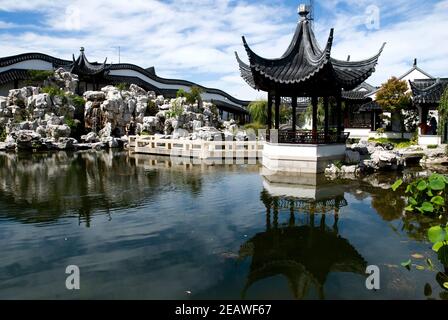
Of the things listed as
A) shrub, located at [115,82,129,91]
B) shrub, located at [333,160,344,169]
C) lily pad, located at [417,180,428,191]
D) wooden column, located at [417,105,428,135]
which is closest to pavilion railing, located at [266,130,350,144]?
shrub, located at [333,160,344,169]

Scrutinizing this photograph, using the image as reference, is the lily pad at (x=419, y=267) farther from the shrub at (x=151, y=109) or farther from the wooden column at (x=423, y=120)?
the shrub at (x=151, y=109)

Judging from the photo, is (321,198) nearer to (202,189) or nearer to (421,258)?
(202,189)

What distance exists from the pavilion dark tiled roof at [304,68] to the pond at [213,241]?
480 cm

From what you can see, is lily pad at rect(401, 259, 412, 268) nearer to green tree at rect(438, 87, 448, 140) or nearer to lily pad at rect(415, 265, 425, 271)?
lily pad at rect(415, 265, 425, 271)

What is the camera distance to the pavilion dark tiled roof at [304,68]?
49.7ft

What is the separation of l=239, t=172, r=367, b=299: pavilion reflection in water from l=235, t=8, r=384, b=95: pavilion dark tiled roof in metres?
6.85

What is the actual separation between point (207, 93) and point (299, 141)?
36417 millimetres

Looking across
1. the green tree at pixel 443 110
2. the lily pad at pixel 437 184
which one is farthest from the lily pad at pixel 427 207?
the green tree at pixel 443 110

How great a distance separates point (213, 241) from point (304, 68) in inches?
449

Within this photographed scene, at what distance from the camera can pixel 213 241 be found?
7.43 m

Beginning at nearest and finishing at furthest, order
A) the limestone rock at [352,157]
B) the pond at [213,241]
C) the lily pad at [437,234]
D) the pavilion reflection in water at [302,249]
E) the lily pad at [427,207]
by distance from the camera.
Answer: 1. the pond at [213,241]
2. the lily pad at [437,234]
3. the pavilion reflection in water at [302,249]
4. the lily pad at [427,207]
5. the limestone rock at [352,157]

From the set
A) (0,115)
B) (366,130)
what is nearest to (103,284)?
(366,130)

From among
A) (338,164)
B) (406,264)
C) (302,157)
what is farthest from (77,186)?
(406,264)

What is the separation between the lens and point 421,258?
6.50 metres
